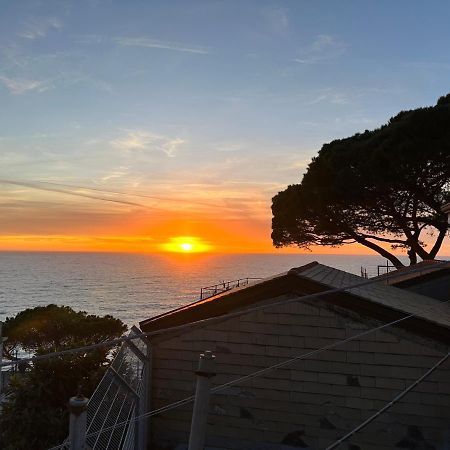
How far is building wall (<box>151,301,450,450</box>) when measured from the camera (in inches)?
334

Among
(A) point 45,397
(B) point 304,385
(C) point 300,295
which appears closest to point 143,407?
(B) point 304,385

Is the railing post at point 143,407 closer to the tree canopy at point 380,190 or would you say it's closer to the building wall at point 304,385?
the building wall at point 304,385

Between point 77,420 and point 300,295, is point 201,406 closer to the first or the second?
point 77,420

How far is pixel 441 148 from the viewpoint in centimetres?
2578

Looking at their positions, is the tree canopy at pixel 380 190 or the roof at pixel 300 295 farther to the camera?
the tree canopy at pixel 380 190

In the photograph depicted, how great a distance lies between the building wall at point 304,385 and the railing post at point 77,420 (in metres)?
5.57

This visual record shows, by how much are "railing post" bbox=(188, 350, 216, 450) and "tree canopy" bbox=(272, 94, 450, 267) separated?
80.0ft

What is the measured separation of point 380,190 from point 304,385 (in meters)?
23.3

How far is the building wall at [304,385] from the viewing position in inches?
334

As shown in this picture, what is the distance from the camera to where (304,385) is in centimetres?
900

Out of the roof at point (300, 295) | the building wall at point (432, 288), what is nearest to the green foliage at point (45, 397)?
the roof at point (300, 295)

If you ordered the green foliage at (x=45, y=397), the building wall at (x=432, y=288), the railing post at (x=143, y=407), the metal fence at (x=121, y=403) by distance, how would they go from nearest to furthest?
the metal fence at (x=121, y=403) < the railing post at (x=143, y=407) < the green foliage at (x=45, y=397) < the building wall at (x=432, y=288)

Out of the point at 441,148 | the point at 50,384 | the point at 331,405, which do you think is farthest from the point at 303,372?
the point at 441,148

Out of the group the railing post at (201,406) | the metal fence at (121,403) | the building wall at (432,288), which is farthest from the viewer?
the building wall at (432,288)
